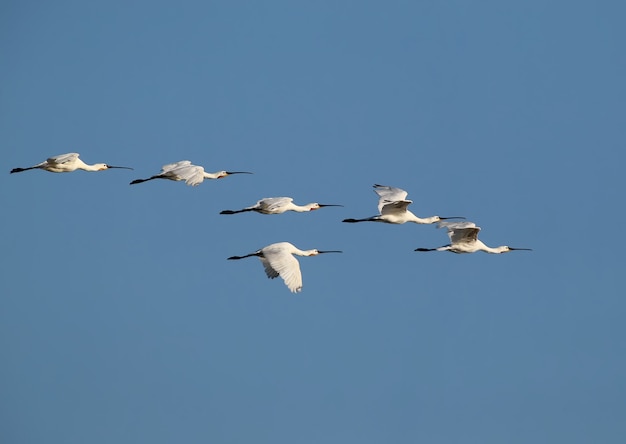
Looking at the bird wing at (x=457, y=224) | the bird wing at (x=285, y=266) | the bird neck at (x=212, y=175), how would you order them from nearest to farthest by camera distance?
1. the bird wing at (x=285, y=266)
2. the bird wing at (x=457, y=224)
3. the bird neck at (x=212, y=175)

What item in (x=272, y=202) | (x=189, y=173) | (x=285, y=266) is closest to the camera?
(x=285, y=266)

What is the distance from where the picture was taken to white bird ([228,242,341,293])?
3861 cm

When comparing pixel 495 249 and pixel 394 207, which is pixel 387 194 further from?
pixel 495 249

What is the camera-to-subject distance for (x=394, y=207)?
140ft

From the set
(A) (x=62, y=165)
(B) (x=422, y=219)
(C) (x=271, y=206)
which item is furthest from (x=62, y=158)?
(B) (x=422, y=219)

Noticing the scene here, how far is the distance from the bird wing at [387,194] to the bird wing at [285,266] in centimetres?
342

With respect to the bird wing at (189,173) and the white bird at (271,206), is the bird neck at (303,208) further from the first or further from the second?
the bird wing at (189,173)

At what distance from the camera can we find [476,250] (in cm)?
4350

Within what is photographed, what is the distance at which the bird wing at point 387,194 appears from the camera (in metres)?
42.6

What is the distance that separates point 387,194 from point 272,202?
3.07m

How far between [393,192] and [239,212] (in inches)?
163

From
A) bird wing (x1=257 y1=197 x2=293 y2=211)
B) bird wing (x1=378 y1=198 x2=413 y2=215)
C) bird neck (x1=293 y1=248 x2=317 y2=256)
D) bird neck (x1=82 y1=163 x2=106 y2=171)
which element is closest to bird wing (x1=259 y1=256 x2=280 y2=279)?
bird neck (x1=293 y1=248 x2=317 y2=256)

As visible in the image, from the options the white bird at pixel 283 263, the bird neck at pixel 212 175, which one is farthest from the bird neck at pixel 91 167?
the white bird at pixel 283 263

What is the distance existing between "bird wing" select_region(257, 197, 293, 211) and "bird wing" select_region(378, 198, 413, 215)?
8.59ft
